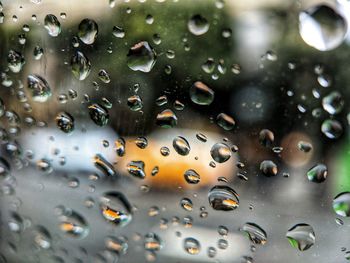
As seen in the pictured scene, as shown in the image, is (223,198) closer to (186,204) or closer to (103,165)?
(186,204)

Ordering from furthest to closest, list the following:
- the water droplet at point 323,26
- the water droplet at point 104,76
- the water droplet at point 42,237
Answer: the water droplet at point 42,237, the water droplet at point 104,76, the water droplet at point 323,26

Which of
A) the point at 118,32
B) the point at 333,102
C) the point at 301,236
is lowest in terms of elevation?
the point at 301,236

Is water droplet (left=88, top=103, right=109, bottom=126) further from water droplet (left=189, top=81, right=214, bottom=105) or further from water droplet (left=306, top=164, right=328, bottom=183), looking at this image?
water droplet (left=306, top=164, right=328, bottom=183)

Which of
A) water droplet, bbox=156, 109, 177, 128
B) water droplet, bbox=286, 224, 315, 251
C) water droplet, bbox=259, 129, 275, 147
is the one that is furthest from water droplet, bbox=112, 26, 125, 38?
water droplet, bbox=286, 224, 315, 251

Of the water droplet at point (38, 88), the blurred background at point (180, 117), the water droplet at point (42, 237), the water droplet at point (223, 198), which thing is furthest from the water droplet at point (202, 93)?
the water droplet at point (42, 237)

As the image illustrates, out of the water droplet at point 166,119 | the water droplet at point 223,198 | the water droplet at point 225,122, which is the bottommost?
the water droplet at point 223,198

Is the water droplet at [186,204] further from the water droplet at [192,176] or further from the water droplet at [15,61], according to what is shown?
the water droplet at [15,61]

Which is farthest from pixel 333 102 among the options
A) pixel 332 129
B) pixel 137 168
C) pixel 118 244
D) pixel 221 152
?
pixel 118 244
